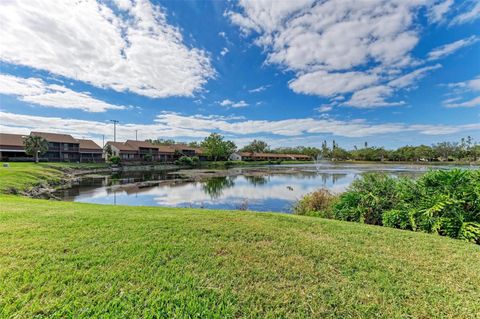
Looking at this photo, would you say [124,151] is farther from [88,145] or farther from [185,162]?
[185,162]

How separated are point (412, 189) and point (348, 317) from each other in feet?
18.8

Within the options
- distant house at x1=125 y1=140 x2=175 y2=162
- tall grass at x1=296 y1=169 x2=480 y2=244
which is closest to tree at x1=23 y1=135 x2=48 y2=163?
distant house at x1=125 y1=140 x2=175 y2=162

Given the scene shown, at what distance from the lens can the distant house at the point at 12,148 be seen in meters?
36.3

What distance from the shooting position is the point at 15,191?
13.6m

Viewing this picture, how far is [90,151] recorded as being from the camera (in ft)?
164

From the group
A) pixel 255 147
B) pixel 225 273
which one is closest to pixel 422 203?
pixel 225 273

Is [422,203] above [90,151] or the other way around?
the other way around

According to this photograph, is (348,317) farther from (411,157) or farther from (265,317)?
(411,157)

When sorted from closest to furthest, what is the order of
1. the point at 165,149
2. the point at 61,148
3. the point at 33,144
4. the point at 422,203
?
the point at 422,203, the point at 33,144, the point at 61,148, the point at 165,149

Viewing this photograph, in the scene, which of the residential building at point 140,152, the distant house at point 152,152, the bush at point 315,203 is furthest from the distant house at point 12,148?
the bush at point 315,203

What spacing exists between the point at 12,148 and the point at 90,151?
1325cm

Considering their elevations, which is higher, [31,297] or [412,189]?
[412,189]

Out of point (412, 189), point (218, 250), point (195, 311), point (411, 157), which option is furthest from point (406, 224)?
point (411, 157)

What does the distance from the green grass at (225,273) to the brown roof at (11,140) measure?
4802 centimetres
